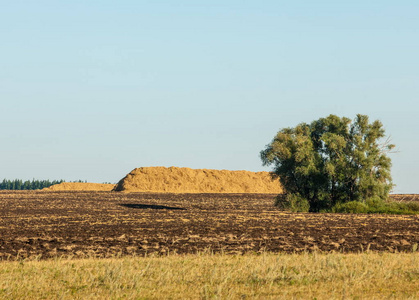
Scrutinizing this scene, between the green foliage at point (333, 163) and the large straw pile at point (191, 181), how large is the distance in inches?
2975

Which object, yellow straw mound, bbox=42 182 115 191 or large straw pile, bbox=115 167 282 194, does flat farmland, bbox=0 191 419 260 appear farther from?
yellow straw mound, bbox=42 182 115 191

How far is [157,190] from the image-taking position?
452 ft

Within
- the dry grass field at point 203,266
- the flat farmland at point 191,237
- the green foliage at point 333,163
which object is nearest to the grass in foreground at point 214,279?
the dry grass field at point 203,266

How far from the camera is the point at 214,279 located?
17594 mm

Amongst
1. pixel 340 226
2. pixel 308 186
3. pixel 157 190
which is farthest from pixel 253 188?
pixel 340 226

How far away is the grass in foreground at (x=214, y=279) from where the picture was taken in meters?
15.5

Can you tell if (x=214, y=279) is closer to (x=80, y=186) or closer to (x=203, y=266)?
(x=203, y=266)

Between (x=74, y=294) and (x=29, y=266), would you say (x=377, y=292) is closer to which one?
(x=74, y=294)

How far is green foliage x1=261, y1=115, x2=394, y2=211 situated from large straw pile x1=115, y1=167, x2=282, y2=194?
7557cm

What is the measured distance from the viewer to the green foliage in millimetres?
59594

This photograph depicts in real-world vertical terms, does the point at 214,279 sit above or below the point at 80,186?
below

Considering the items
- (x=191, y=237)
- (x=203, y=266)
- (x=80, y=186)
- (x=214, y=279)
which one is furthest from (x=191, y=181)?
(x=214, y=279)

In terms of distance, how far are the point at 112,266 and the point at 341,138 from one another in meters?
44.2

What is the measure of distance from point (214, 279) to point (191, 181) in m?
131
